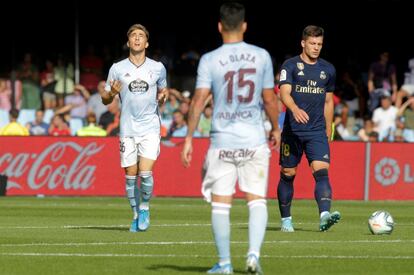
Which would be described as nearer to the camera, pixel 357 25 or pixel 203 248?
pixel 203 248

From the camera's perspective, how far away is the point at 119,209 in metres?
21.0

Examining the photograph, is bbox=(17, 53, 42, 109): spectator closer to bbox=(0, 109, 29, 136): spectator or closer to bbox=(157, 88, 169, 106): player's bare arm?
bbox=(0, 109, 29, 136): spectator

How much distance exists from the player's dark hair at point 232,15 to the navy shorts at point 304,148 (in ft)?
16.7

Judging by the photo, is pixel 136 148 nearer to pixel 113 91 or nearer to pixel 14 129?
pixel 113 91

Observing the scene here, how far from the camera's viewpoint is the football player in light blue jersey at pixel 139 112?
50.4 feet

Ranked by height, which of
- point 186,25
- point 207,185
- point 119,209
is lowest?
point 119,209

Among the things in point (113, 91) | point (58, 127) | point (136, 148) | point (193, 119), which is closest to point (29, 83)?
point (58, 127)

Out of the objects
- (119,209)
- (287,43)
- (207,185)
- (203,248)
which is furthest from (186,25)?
(207,185)

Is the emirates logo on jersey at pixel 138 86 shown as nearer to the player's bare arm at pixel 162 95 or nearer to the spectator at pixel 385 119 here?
the player's bare arm at pixel 162 95

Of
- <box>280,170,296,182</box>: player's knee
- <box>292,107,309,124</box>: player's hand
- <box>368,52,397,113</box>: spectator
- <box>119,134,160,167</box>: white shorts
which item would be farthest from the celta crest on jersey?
<box>368,52,397,113</box>: spectator

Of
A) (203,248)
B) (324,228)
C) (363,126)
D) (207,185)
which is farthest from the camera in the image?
(363,126)

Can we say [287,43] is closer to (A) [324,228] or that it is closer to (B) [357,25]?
(B) [357,25]

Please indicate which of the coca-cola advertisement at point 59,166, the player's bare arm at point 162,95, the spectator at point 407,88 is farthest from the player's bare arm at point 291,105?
the spectator at point 407,88

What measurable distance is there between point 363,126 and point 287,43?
16.2ft
